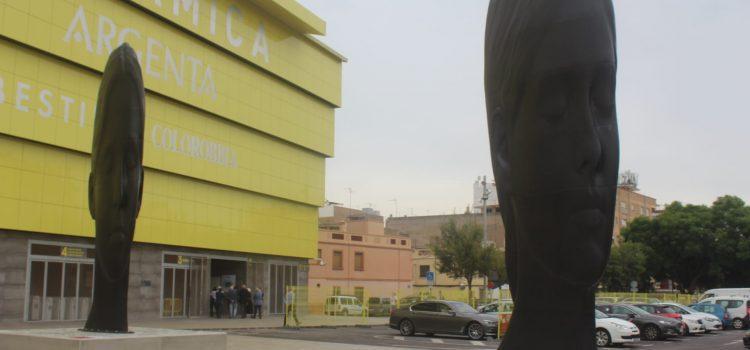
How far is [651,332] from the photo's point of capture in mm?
29422

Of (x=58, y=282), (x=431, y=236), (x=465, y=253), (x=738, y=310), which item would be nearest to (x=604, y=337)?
(x=738, y=310)

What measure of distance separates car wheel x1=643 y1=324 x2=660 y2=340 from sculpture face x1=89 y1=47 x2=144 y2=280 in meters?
21.0

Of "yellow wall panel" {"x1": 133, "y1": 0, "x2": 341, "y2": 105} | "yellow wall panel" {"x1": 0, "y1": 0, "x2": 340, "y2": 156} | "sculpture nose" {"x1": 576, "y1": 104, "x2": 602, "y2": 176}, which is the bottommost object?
"sculpture nose" {"x1": 576, "y1": 104, "x2": 602, "y2": 176}

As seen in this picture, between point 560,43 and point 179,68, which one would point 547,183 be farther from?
point 179,68

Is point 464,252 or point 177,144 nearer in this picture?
point 177,144

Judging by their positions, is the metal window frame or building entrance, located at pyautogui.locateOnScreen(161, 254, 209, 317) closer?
the metal window frame

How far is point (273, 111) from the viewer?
1689 inches

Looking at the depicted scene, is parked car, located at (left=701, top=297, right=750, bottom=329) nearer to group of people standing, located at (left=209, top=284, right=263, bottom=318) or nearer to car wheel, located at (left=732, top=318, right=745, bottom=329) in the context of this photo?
car wheel, located at (left=732, top=318, right=745, bottom=329)

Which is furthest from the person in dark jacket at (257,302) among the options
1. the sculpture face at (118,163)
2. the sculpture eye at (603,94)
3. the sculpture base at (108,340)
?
the sculpture eye at (603,94)

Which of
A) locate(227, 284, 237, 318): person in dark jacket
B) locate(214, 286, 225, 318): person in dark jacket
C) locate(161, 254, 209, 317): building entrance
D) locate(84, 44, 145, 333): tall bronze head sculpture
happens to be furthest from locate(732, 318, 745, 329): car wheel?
locate(84, 44, 145, 333): tall bronze head sculpture

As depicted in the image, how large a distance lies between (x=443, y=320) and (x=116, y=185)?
52.3 feet

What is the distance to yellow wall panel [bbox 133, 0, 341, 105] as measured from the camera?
1437 inches

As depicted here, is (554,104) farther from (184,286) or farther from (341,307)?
(341,307)

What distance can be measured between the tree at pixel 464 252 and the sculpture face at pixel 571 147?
5187 cm
